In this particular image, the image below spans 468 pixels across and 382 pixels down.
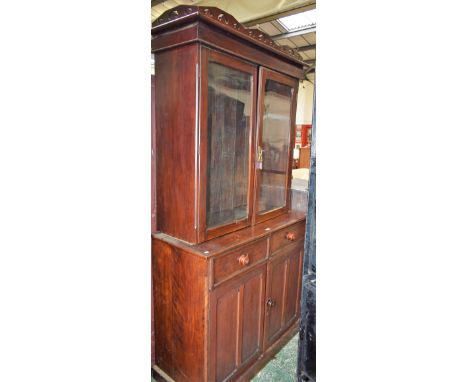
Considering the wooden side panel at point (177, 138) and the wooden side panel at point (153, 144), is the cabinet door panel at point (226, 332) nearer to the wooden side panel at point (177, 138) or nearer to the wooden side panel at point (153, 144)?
the wooden side panel at point (177, 138)

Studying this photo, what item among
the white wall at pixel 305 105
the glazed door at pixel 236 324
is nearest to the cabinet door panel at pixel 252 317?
the glazed door at pixel 236 324

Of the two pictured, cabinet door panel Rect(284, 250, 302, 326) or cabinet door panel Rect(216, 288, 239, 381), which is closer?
cabinet door panel Rect(216, 288, 239, 381)

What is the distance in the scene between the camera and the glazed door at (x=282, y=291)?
184cm

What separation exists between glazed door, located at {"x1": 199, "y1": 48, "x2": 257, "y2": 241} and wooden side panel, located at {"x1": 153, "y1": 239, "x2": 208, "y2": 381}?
182mm

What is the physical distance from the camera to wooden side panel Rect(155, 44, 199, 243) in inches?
51.9

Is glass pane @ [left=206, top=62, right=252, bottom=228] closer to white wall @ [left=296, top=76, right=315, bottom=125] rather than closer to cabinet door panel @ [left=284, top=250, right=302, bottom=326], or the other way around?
cabinet door panel @ [left=284, top=250, right=302, bottom=326]

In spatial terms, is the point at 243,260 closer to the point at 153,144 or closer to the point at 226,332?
the point at 226,332

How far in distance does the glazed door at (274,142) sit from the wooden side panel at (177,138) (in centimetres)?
47

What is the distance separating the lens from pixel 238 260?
4.96 ft

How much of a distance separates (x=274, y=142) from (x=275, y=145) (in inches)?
0.9

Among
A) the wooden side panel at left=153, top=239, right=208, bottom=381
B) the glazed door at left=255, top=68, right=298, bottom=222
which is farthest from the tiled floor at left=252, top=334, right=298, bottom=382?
the glazed door at left=255, top=68, right=298, bottom=222
